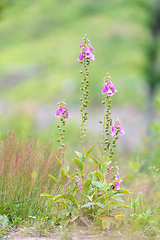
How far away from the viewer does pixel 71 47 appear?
97.2 feet

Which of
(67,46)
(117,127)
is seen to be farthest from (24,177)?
(67,46)

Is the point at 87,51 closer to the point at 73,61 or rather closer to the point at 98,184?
the point at 98,184

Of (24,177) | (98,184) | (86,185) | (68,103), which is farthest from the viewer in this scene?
(68,103)

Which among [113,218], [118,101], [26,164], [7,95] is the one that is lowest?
[113,218]

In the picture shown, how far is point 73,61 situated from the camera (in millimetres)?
25812

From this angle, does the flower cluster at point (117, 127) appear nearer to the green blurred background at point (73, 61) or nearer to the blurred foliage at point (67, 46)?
the green blurred background at point (73, 61)

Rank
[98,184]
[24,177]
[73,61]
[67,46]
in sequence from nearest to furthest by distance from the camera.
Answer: [98,184]
[24,177]
[73,61]
[67,46]

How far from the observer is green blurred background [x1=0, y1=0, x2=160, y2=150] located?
10.7m

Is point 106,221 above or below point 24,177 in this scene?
below

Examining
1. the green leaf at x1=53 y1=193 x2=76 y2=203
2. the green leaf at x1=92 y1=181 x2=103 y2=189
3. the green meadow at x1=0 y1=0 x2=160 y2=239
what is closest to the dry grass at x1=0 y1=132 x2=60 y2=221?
the green meadow at x1=0 y1=0 x2=160 y2=239

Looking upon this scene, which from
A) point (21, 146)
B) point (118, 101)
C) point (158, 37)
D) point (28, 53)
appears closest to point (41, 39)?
point (28, 53)

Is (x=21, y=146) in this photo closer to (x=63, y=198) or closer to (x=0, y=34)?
(x=63, y=198)

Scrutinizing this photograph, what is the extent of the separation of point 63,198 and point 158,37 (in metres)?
7.93

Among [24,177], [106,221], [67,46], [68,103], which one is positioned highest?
[67,46]
